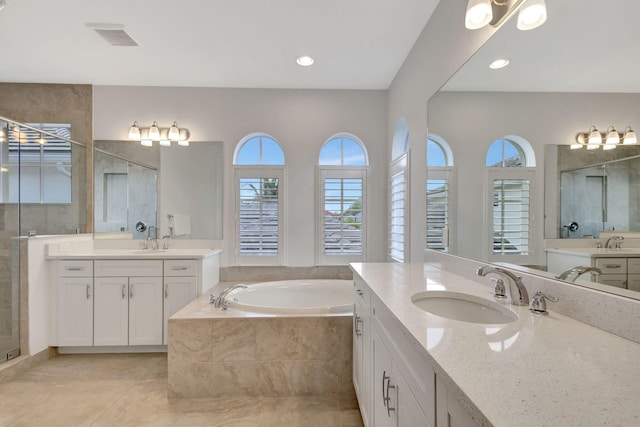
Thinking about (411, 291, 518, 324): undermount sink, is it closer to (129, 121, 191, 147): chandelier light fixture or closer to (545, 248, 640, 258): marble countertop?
(545, 248, 640, 258): marble countertop

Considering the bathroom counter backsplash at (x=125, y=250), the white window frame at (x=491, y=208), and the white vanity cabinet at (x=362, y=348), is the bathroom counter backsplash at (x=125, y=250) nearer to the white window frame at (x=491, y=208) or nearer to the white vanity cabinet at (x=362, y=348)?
the white vanity cabinet at (x=362, y=348)

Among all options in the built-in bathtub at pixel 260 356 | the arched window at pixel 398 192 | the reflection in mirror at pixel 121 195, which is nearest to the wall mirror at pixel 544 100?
the arched window at pixel 398 192

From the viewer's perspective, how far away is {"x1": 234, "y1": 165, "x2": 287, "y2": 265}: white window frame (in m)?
3.27

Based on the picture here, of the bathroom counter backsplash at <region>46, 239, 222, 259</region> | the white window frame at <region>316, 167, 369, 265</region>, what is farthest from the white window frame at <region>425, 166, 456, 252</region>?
the bathroom counter backsplash at <region>46, 239, 222, 259</region>

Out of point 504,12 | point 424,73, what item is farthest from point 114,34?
point 504,12

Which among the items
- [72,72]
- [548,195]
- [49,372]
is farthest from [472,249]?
[72,72]

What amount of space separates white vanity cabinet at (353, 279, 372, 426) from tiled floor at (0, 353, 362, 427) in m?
0.29

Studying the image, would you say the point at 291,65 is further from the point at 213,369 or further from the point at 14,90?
the point at 14,90

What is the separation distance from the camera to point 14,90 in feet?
→ 10.3

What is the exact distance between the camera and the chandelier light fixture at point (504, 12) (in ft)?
3.77

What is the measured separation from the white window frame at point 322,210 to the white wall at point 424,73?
709 mm

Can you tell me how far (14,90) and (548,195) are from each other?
15.2 ft

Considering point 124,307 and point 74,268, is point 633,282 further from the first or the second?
point 74,268

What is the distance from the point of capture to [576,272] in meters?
1.01
